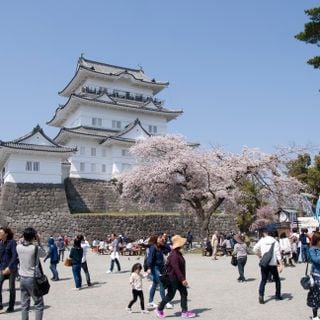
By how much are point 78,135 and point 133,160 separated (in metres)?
6.50

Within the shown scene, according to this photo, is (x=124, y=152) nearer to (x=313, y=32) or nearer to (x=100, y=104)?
(x=100, y=104)

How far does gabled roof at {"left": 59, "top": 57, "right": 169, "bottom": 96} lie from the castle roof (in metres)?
3.28

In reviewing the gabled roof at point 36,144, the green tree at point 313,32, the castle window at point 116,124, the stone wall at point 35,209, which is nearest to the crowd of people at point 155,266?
the green tree at point 313,32

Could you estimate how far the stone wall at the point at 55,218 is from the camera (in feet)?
119

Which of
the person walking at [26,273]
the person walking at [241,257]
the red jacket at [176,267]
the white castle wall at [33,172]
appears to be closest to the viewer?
the person walking at [26,273]

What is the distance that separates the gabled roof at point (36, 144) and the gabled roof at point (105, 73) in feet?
43.1

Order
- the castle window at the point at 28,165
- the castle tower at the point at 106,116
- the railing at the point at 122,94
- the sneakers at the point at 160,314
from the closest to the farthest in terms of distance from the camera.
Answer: the sneakers at the point at 160,314 < the castle window at the point at 28,165 < the castle tower at the point at 106,116 < the railing at the point at 122,94

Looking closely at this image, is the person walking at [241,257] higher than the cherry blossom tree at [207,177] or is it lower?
lower

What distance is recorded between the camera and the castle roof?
4647 cm

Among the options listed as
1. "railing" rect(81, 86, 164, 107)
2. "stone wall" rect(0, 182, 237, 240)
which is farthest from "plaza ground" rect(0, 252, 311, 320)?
"railing" rect(81, 86, 164, 107)

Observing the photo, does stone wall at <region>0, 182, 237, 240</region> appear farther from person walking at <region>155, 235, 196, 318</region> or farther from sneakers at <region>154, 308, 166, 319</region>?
person walking at <region>155, 235, 196, 318</region>

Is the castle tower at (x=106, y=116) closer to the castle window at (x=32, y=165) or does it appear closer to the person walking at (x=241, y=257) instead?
the castle window at (x=32, y=165)

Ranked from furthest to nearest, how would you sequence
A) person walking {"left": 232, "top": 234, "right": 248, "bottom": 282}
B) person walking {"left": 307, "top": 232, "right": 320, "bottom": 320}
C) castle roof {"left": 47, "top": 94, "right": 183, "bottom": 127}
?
1. castle roof {"left": 47, "top": 94, "right": 183, "bottom": 127}
2. person walking {"left": 232, "top": 234, "right": 248, "bottom": 282}
3. person walking {"left": 307, "top": 232, "right": 320, "bottom": 320}

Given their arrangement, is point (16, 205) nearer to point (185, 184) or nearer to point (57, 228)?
point (57, 228)
